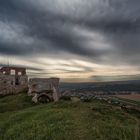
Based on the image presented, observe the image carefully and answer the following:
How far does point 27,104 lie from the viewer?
117 ft

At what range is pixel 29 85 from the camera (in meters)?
41.0

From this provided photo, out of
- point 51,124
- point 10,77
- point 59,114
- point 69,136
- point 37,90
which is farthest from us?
point 10,77

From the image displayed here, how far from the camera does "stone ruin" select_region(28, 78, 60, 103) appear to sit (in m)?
38.9

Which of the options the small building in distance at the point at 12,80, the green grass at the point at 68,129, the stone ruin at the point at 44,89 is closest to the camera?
the green grass at the point at 68,129

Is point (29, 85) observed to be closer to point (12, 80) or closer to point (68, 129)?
point (12, 80)

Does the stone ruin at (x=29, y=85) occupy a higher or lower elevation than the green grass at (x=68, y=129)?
higher

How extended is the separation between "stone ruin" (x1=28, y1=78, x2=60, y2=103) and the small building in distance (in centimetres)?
948

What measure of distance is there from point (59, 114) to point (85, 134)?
21.3 feet

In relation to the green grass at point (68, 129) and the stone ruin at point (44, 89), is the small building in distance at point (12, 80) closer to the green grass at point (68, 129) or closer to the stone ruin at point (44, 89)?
the stone ruin at point (44, 89)

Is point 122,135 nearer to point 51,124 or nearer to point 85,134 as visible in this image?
point 85,134

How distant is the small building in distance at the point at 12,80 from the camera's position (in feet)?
154

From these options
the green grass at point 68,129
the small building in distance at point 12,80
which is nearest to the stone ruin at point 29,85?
the small building in distance at point 12,80

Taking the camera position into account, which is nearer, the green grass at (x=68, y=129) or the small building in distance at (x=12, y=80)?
the green grass at (x=68, y=129)

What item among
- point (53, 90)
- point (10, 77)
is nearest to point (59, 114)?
point (53, 90)
